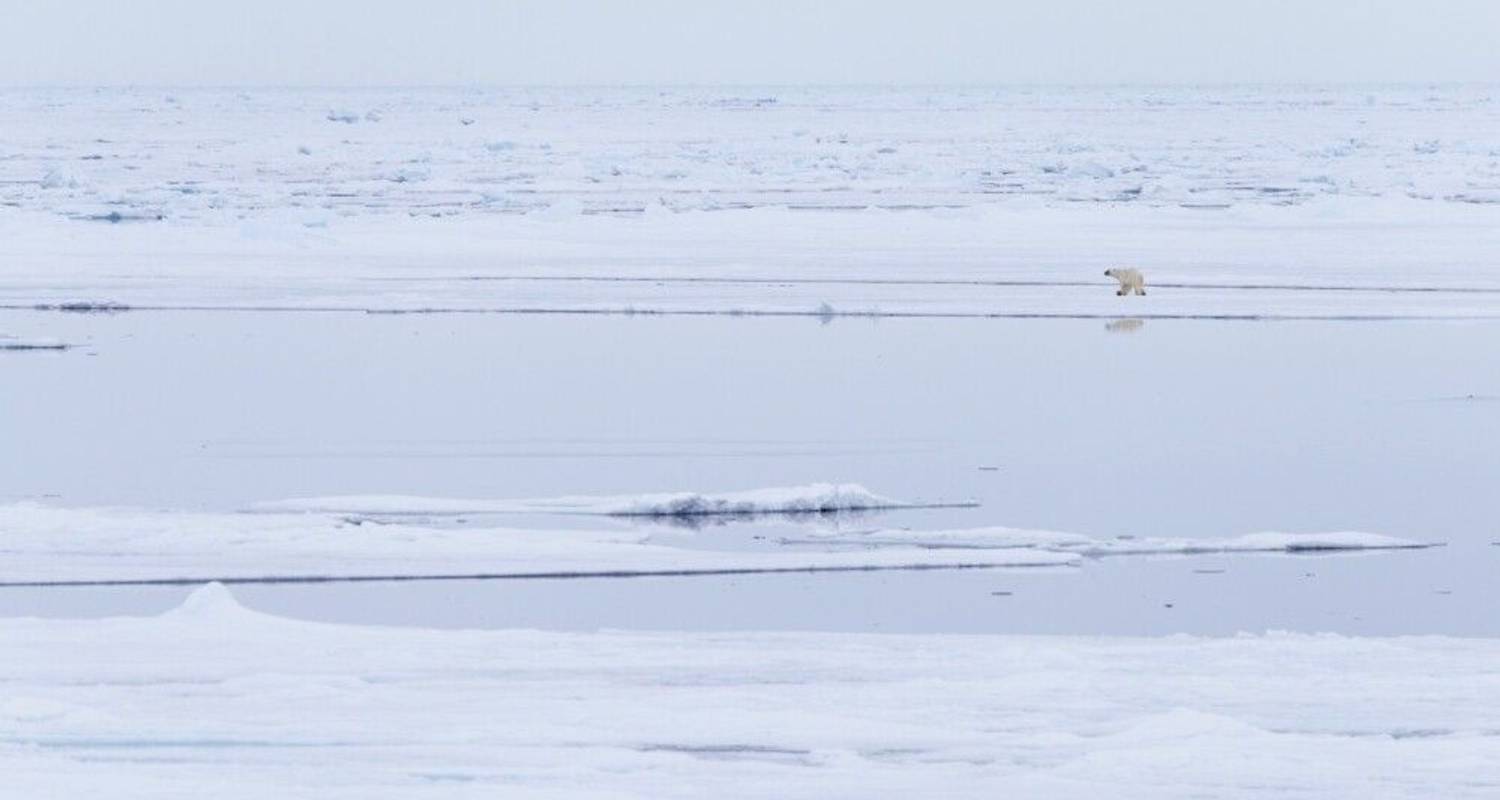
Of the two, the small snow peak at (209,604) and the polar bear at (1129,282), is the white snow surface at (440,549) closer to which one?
the small snow peak at (209,604)

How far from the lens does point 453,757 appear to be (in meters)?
4.12

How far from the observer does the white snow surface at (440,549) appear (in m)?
5.79

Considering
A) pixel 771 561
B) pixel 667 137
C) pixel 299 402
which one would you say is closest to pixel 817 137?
pixel 667 137

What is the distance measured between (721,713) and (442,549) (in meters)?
1.74

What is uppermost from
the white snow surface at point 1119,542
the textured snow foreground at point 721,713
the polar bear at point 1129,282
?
the polar bear at point 1129,282

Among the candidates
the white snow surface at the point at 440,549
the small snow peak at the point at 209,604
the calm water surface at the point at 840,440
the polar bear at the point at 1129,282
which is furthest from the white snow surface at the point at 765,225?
the small snow peak at the point at 209,604

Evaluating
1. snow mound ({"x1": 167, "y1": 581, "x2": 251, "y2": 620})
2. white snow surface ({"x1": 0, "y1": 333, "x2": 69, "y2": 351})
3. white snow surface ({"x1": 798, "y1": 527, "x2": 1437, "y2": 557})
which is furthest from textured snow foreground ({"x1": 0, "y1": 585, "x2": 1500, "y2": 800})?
white snow surface ({"x1": 0, "y1": 333, "x2": 69, "y2": 351})

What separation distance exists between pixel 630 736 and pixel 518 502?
2.51 m

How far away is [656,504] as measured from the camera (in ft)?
21.5

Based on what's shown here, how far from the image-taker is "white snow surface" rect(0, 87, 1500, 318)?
13.8m

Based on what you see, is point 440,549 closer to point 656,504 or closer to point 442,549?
point 442,549

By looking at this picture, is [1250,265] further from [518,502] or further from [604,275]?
[518,502]

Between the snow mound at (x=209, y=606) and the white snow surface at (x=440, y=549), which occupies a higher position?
the white snow surface at (x=440, y=549)

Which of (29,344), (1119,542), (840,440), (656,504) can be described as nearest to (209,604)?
(656,504)
